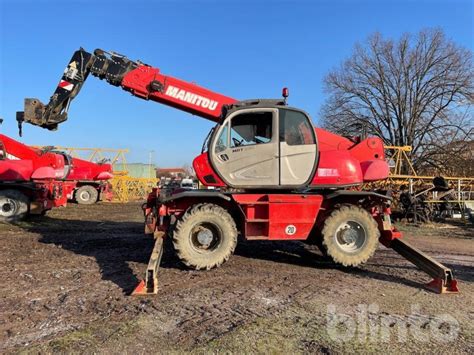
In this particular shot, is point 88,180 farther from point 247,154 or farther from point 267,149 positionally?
point 267,149

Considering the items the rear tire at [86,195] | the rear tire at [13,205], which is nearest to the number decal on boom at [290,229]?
the rear tire at [13,205]

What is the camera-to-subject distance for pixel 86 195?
21828 millimetres

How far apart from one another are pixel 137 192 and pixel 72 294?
25.3m

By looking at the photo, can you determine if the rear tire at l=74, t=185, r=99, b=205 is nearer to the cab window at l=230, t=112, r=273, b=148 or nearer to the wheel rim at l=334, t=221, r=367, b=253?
the cab window at l=230, t=112, r=273, b=148

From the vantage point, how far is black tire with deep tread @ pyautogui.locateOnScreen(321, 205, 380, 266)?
697cm

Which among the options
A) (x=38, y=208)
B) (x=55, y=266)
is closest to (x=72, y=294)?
(x=55, y=266)

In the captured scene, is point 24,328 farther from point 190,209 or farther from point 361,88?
point 361,88

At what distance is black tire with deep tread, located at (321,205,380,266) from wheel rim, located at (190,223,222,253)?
1.79 m

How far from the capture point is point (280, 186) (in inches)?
276

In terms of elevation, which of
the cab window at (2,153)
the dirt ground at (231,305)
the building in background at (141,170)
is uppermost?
the building in background at (141,170)

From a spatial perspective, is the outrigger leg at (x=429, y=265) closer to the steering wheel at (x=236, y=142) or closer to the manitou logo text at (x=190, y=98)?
the steering wheel at (x=236, y=142)

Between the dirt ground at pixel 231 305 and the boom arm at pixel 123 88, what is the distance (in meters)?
2.80

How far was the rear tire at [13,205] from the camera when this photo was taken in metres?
12.4

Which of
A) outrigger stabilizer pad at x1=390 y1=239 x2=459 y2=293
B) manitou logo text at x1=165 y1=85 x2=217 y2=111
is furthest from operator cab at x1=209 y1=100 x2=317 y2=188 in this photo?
outrigger stabilizer pad at x1=390 y1=239 x2=459 y2=293
